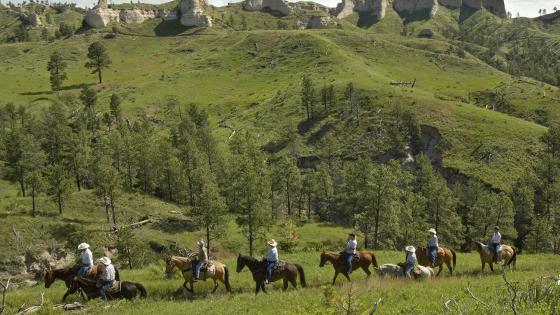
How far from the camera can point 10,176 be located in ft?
258

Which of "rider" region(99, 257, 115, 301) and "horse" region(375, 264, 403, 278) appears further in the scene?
"horse" region(375, 264, 403, 278)

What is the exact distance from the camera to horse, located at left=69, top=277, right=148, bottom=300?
2361 cm

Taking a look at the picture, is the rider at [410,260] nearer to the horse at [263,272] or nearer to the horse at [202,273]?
the horse at [263,272]

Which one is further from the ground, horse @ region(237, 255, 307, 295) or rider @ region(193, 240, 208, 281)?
rider @ region(193, 240, 208, 281)

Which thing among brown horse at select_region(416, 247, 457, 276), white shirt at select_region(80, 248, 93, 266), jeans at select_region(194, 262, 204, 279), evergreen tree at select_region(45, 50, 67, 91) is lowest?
brown horse at select_region(416, 247, 457, 276)

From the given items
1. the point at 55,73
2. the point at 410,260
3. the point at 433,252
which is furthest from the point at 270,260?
the point at 55,73

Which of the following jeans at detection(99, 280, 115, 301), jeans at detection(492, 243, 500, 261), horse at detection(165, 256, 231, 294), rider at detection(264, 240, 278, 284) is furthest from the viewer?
jeans at detection(492, 243, 500, 261)

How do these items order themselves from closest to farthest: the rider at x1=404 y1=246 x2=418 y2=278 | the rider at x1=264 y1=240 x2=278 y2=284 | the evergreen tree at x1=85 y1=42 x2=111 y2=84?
the rider at x1=264 y1=240 x2=278 y2=284 → the rider at x1=404 y1=246 x2=418 y2=278 → the evergreen tree at x1=85 y1=42 x2=111 y2=84

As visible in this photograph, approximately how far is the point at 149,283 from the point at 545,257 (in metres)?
32.5

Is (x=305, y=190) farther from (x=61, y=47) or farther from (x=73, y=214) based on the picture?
(x=61, y=47)

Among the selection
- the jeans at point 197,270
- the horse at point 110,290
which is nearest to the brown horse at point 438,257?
the jeans at point 197,270

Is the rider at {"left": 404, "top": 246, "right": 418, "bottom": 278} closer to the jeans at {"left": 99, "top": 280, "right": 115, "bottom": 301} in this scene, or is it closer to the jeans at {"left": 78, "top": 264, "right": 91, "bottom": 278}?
the jeans at {"left": 99, "top": 280, "right": 115, "bottom": 301}

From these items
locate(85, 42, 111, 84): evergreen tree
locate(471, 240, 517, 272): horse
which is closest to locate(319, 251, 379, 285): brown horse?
locate(471, 240, 517, 272): horse

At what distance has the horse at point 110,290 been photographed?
23609 mm
